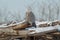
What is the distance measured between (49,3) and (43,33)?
19.2 feet

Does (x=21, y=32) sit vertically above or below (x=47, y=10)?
below

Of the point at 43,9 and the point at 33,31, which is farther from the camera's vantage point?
the point at 43,9

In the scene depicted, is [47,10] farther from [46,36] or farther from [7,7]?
[46,36]

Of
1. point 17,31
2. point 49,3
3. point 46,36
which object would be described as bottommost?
point 46,36

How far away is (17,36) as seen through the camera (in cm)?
245

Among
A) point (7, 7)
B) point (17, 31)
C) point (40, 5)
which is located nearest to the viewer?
point (17, 31)

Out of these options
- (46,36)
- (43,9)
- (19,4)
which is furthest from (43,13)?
(46,36)

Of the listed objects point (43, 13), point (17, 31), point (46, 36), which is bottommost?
point (46, 36)

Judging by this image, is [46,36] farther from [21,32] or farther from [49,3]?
[49,3]

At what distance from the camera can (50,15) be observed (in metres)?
8.29

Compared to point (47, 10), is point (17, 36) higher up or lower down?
lower down

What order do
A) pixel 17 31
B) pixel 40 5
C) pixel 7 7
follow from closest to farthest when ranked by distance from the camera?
pixel 17 31
pixel 7 7
pixel 40 5

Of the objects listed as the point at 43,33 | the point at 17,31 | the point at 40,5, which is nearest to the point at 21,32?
the point at 17,31

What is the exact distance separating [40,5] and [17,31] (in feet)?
19.1
